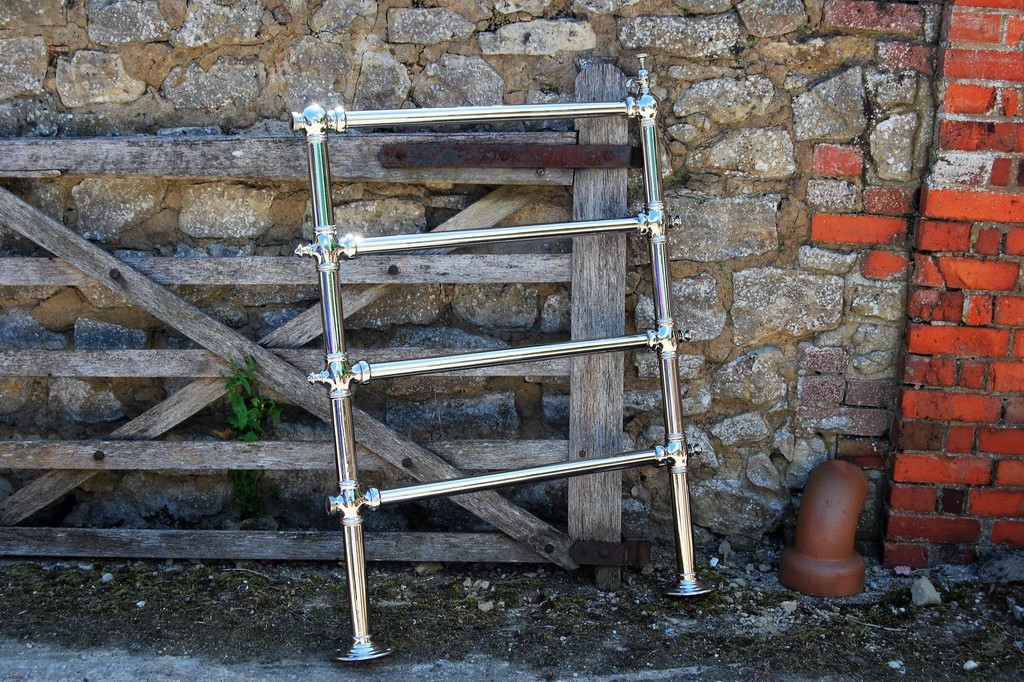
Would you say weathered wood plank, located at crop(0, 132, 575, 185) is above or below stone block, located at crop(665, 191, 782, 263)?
above

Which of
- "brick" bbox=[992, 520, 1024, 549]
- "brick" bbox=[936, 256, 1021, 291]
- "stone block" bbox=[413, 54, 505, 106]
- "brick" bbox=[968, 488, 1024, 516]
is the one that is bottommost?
"brick" bbox=[992, 520, 1024, 549]

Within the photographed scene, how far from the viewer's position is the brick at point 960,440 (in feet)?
7.98

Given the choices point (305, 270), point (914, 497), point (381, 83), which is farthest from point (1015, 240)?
point (305, 270)

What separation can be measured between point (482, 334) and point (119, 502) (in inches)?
46.3

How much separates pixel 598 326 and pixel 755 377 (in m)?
0.48

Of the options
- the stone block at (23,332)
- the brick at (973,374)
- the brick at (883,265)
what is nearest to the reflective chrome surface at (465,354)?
the brick at (883,265)

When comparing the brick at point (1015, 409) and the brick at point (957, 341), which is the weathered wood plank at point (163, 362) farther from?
the brick at point (1015, 409)

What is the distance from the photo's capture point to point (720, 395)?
255 centimetres

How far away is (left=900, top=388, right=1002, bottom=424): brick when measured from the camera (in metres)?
2.41

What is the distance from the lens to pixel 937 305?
7.83 feet

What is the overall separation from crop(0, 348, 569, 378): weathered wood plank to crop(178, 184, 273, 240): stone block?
1.10ft

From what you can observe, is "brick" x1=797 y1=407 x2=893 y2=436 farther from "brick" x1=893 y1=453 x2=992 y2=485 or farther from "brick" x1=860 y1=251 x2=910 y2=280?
"brick" x1=860 y1=251 x2=910 y2=280

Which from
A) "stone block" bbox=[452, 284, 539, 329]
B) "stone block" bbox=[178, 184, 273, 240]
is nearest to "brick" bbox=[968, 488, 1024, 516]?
"stone block" bbox=[452, 284, 539, 329]

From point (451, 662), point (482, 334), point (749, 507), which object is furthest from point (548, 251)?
point (451, 662)
